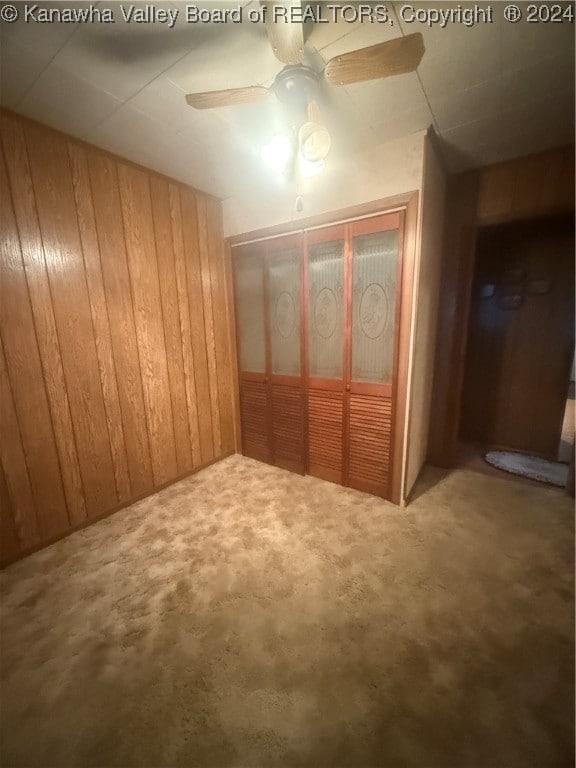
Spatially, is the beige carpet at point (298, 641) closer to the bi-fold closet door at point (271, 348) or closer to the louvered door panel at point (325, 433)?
the louvered door panel at point (325, 433)

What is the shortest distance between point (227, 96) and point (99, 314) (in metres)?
1.60

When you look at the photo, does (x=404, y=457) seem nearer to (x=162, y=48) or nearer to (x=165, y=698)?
(x=165, y=698)

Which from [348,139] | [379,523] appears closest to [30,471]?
[379,523]

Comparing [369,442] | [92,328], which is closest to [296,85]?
[92,328]

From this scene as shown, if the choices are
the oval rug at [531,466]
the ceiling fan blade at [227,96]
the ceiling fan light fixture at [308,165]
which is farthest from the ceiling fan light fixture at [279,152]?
the oval rug at [531,466]

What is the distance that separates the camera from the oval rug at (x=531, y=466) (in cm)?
265

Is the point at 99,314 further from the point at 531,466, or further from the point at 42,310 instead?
the point at 531,466

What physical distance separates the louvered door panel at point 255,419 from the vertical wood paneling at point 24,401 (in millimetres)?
1650

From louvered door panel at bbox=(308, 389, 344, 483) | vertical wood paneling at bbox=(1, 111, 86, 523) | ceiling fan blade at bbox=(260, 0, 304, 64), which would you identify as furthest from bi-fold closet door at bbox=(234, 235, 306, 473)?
vertical wood paneling at bbox=(1, 111, 86, 523)

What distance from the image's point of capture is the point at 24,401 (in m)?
1.84

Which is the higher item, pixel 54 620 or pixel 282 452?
pixel 282 452

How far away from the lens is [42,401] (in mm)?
1911

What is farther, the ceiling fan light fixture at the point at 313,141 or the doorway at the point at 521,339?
the doorway at the point at 521,339

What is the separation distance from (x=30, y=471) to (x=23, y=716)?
1.25 metres
